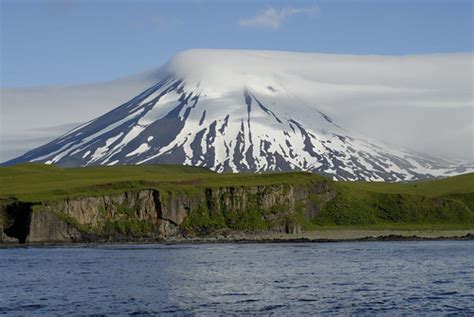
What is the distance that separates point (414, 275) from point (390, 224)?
7315 cm

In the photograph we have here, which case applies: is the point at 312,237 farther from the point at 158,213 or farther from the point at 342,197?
the point at 158,213

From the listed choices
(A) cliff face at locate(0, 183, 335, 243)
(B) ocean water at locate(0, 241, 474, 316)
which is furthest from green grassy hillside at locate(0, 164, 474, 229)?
(B) ocean water at locate(0, 241, 474, 316)

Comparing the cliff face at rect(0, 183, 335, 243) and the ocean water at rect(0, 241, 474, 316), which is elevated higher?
the cliff face at rect(0, 183, 335, 243)

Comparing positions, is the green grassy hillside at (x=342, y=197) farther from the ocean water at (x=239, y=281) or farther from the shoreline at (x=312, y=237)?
the ocean water at (x=239, y=281)

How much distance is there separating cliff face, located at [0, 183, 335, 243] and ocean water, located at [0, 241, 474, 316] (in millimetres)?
13824

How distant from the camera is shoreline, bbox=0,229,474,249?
402 ft

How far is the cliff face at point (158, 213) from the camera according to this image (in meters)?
118

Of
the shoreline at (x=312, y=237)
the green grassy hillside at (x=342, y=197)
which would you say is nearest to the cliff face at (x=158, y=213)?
the shoreline at (x=312, y=237)

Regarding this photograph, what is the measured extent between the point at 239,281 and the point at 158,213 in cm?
5972

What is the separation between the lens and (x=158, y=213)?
12706 centimetres

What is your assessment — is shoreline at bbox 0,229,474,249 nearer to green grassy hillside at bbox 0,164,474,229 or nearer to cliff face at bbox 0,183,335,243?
cliff face at bbox 0,183,335,243

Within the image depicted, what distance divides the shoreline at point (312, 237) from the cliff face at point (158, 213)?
1.29 m

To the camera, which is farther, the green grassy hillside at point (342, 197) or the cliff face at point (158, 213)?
the green grassy hillside at point (342, 197)

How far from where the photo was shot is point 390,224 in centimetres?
14388
